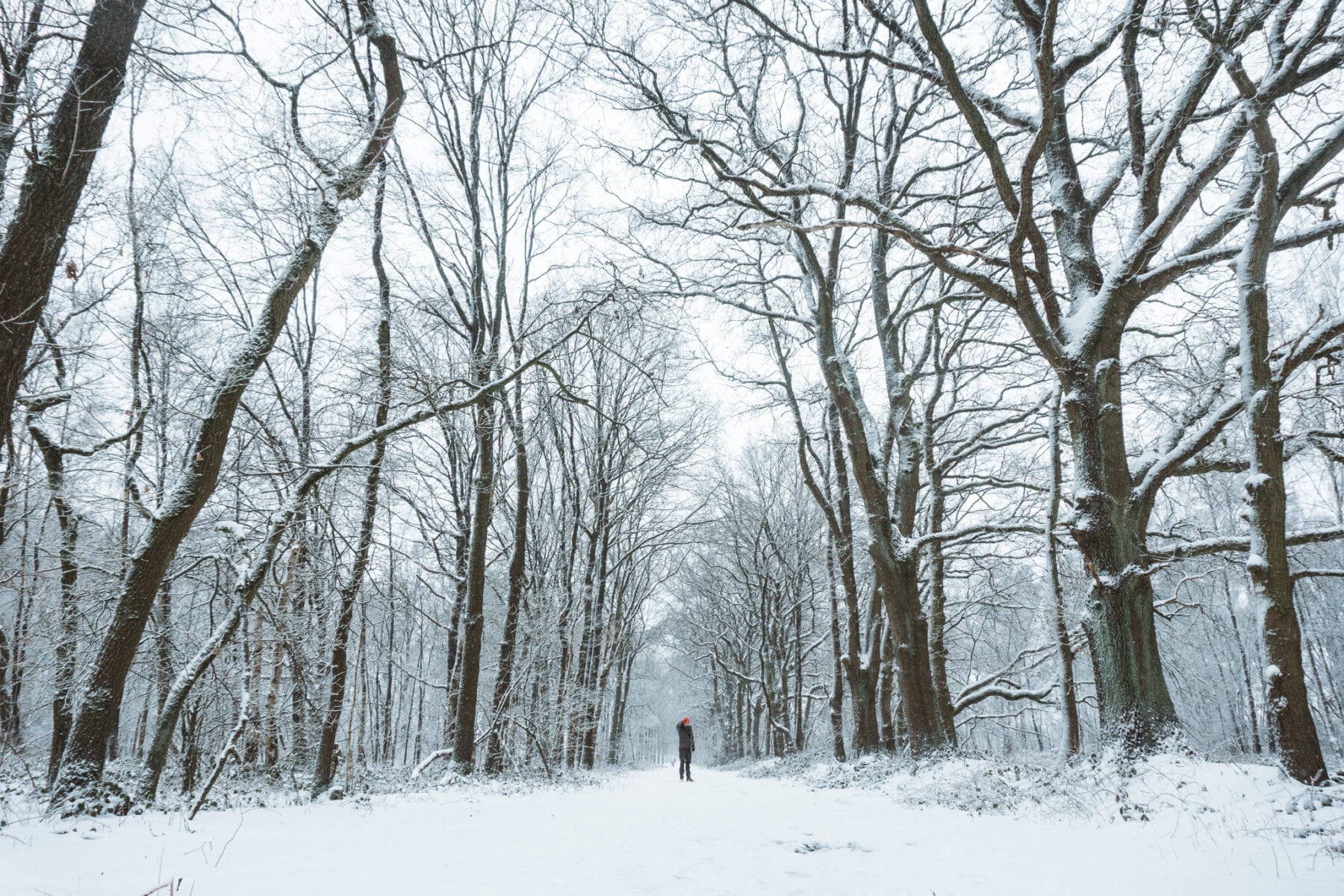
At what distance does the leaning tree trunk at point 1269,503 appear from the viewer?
4375 mm

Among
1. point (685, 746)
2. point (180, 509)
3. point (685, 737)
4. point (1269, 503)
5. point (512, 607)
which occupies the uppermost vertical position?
point (180, 509)

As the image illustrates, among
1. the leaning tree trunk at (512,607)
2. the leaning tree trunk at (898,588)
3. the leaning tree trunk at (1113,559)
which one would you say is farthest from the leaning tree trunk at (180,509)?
the leaning tree trunk at (1113,559)

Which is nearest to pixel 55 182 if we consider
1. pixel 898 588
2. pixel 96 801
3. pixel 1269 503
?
pixel 96 801

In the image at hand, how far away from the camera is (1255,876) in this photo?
105 inches

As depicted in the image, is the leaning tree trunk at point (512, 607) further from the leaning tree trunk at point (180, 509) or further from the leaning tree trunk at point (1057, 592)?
the leaning tree trunk at point (1057, 592)

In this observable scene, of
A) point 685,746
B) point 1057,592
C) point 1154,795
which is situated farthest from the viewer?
point 685,746

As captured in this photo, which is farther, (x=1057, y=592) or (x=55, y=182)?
(x=1057, y=592)

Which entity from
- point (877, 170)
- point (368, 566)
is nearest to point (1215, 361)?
point (877, 170)

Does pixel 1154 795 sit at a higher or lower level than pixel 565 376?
lower

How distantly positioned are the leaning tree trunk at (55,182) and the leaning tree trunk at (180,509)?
1702 mm

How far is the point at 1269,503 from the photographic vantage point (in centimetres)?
479

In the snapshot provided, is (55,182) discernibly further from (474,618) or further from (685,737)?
(685,737)

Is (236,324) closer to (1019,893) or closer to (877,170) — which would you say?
(877,170)

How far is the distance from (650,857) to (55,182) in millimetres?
5654
